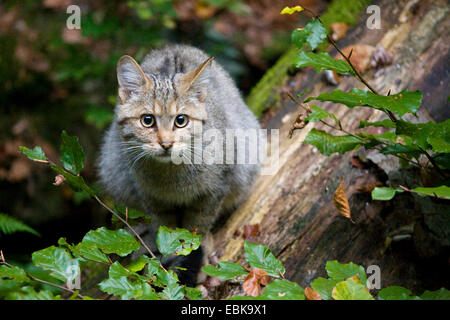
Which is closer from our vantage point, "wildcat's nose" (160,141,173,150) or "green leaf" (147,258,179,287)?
"green leaf" (147,258,179,287)

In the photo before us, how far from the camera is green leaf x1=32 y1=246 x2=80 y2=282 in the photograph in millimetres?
2047

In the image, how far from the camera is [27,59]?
5992 millimetres

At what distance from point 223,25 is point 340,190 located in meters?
4.80

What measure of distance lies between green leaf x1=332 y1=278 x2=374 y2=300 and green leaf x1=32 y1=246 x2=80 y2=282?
4.05 feet

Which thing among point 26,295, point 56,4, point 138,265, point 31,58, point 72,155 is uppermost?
point 56,4

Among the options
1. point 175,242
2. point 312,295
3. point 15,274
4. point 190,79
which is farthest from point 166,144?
point 312,295

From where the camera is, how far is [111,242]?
7.43 feet

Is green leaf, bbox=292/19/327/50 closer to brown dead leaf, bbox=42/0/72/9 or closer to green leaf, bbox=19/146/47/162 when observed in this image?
green leaf, bbox=19/146/47/162

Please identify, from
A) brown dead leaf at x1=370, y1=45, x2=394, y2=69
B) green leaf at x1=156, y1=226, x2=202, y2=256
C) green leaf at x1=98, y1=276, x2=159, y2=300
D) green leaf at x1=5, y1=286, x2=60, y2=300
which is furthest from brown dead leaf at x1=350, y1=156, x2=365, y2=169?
green leaf at x1=5, y1=286, x2=60, y2=300

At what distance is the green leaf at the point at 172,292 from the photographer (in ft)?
6.75

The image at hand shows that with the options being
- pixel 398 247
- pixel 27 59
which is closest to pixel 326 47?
pixel 398 247

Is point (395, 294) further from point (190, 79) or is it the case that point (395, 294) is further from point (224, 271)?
point (190, 79)

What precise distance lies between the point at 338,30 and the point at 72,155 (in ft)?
9.61

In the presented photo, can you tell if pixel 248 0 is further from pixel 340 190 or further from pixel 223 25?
pixel 340 190
